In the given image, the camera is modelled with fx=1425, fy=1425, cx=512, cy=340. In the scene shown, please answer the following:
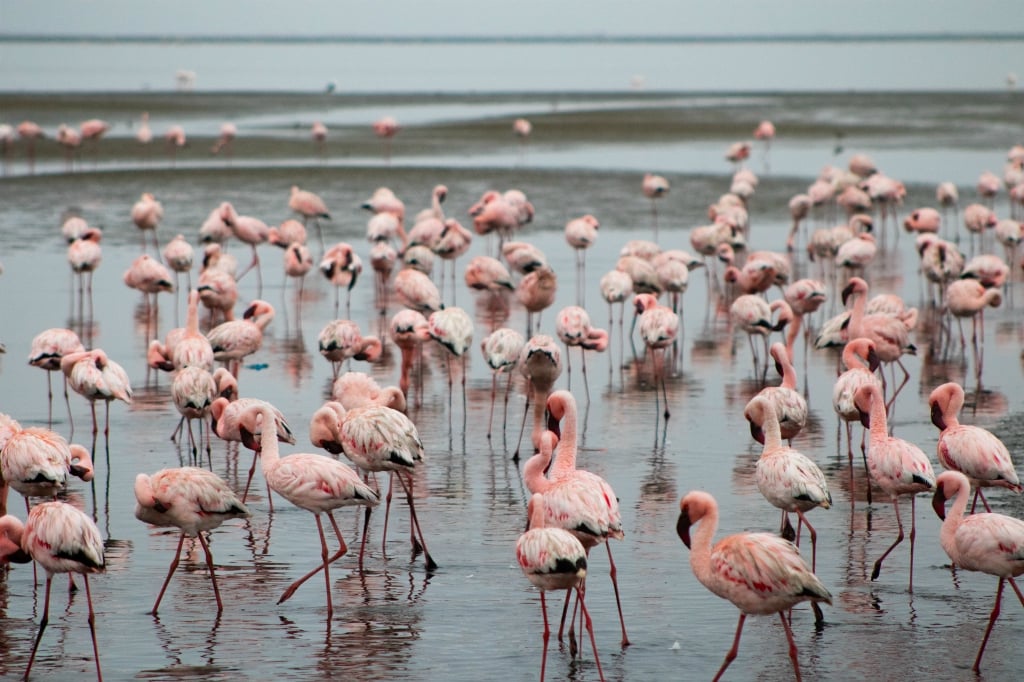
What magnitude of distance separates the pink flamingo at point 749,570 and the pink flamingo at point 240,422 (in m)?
2.75

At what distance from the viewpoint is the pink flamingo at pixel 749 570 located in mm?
6199

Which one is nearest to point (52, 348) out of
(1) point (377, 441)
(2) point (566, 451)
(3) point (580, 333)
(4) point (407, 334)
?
(4) point (407, 334)

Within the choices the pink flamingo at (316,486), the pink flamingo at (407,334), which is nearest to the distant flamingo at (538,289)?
the pink flamingo at (407,334)

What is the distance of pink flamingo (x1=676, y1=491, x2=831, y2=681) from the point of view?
244 inches

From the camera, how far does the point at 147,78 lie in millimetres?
76250

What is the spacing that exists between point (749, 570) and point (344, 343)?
6.27 m

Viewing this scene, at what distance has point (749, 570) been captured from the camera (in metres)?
6.27

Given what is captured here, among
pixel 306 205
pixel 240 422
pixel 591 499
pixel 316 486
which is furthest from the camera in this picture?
pixel 306 205

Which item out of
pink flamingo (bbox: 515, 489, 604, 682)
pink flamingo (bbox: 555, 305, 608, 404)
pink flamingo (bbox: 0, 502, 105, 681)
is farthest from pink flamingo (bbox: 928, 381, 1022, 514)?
pink flamingo (bbox: 0, 502, 105, 681)

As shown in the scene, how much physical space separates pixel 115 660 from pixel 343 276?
9.56 metres

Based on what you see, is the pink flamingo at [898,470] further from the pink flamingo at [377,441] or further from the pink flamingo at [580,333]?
the pink flamingo at [580,333]

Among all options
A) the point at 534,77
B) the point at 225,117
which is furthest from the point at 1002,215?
the point at 534,77

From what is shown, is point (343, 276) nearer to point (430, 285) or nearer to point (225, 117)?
point (430, 285)

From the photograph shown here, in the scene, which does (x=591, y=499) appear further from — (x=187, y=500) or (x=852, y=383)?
(x=852, y=383)
